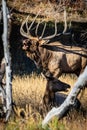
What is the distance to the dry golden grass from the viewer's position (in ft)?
30.2

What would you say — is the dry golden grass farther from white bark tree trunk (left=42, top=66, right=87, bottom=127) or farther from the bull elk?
the bull elk

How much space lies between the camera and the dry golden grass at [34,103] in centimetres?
922

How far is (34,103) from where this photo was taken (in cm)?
1255

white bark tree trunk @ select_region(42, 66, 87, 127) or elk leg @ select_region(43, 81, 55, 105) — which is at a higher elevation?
white bark tree trunk @ select_region(42, 66, 87, 127)

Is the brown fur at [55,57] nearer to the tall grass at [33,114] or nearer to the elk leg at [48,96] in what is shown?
the tall grass at [33,114]

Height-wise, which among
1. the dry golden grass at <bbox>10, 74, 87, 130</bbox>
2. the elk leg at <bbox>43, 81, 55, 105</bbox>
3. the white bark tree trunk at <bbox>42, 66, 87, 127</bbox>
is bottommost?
the dry golden grass at <bbox>10, 74, 87, 130</bbox>

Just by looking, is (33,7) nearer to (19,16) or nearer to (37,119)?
(19,16)

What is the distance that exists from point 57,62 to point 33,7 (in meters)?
17.1

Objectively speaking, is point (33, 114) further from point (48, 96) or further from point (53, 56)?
point (53, 56)

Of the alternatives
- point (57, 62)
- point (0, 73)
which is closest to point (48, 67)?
point (57, 62)

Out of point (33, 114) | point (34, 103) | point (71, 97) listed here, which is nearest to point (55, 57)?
point (34, 103)

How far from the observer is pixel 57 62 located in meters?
12.9

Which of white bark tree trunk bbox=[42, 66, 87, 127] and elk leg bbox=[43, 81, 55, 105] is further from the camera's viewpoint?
elk leg bbox=[43, 81, 55, 105]

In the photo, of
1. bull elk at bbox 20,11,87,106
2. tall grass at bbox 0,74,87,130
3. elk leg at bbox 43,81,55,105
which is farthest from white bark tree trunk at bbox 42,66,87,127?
bull elk at bbox 20,11,87,106
